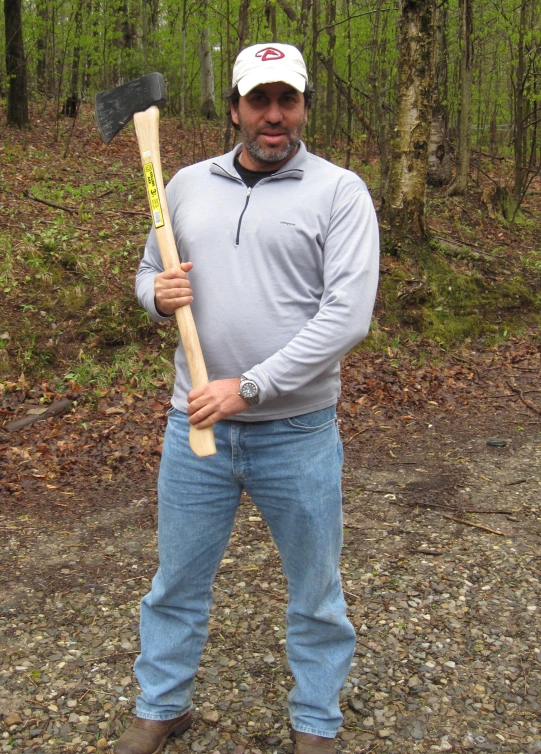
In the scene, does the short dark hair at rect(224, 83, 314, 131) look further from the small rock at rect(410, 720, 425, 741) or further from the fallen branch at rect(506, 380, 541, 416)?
the fallen branch at rect(506, 380, 541, 416)

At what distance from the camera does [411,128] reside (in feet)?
27.3

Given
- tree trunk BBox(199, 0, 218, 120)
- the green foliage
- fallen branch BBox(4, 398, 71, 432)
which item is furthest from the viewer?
tree trunk BBox(199, 0, 218, 120)

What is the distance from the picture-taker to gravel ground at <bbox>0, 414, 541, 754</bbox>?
2.81m

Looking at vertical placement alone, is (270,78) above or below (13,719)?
above

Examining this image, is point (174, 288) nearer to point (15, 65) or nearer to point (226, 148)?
point (226, 148)

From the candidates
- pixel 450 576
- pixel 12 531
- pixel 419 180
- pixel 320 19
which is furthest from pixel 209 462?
pixel 320 19

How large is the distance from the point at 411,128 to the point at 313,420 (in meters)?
6.83

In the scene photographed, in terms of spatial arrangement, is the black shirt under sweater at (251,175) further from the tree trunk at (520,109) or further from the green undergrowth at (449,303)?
the tree trunk at (520,109)

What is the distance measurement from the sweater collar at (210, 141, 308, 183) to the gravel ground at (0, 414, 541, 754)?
2077mm

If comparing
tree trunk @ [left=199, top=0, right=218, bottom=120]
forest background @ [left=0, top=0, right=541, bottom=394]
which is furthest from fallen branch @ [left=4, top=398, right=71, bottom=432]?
tree trunk @ [left=199, top=0, right=218, bottom=120]

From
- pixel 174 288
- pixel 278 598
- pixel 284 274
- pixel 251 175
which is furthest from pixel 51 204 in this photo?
pixel 284 274

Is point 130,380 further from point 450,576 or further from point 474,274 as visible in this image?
point 474,274

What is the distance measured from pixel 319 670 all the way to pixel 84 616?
5.04 ft

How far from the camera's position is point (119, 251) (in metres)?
8.22
